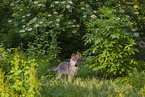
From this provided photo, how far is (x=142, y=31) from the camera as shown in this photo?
327 inches

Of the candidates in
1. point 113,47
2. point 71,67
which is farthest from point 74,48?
point 71,67

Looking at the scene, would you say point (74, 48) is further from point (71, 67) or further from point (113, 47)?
point (71, 67)

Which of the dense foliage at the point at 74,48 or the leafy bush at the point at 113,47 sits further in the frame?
the leafy bush at the point at 113,47

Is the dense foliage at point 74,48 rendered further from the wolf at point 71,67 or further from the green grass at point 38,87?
the wolf at point 71,67

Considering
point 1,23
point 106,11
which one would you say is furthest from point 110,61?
point 1,23

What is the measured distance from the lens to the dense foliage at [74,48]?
3.80 metres

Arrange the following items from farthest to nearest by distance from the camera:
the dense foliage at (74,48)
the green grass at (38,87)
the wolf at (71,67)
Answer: the wolf at (71,67) → the dense foliage at (74,48) → the green grass at (38,87)

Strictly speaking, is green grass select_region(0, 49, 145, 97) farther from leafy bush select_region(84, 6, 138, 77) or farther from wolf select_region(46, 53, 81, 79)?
wolf select_region(46, 53, 81, 79)

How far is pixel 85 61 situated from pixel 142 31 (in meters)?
3.48

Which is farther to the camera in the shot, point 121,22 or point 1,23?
point 1,23

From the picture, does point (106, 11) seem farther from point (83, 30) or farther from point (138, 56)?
point (138, 56)

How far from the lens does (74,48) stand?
7.73 m

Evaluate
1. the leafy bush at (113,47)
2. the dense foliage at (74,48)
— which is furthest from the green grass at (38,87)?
the leafy bush at (113,47)

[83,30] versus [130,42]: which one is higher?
[130,42]
